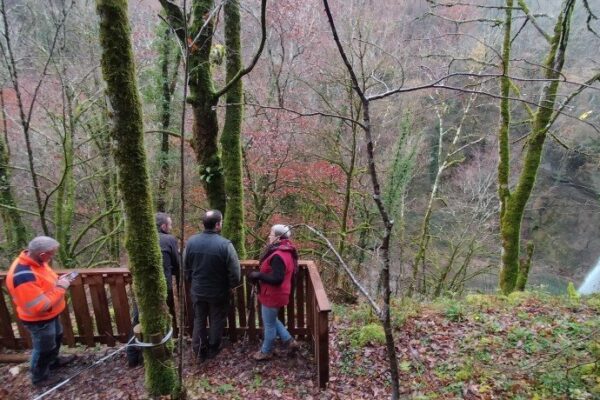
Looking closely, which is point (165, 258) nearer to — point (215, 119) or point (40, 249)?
point (40, 249)

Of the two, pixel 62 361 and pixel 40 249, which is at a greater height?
pixel 40 249

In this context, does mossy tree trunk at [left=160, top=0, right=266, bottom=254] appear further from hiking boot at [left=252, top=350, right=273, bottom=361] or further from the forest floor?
the forest floor

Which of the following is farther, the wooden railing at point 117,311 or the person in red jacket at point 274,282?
the wooden railing at point 117,311

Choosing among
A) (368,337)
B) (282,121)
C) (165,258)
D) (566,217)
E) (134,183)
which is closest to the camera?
(134,183)

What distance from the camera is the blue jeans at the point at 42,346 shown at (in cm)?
411

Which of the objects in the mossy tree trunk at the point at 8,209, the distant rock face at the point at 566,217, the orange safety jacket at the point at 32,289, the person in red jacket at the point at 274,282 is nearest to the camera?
the orange safety jacket at the point at 32,289

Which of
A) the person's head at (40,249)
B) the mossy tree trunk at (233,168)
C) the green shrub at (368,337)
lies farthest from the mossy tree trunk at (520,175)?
the person's head at (40,249)

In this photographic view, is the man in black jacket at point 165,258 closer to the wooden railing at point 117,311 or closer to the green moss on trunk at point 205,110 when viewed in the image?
the wooden railing at point 117,311

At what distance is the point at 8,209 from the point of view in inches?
335

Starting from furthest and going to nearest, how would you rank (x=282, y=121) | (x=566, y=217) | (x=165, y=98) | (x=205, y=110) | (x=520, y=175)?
1. (x=566, y=217)
2. (x=282, y=121)
3. (x=165, y=98)
4. (x=520, y=175)
5. (x=205, y=110)

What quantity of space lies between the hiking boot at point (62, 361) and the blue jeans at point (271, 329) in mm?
2457

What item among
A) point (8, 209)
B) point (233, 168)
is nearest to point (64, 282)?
point (233, 168)

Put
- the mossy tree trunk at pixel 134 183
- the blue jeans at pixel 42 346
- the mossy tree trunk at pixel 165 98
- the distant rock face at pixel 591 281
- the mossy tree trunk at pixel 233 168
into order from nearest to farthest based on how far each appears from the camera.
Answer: the mossy tree trunk at pixel 134 183 < the blue jeans at pixel 42 346 < the mossy tree trunk at pixel 233 168 < the mossy tree trunk at pixel 165 98 < the distant rock face at pixel 591 281

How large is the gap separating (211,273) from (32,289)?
6.17ft
